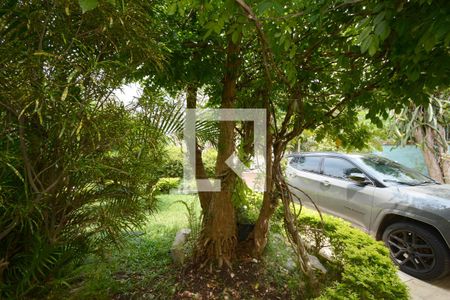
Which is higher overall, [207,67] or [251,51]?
[251,51]

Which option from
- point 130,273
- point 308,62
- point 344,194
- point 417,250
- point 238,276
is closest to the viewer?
point 308,62

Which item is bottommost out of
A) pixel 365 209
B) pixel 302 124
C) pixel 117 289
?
pixel 117 289

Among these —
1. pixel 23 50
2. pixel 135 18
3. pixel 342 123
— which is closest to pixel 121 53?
pixel 135 18

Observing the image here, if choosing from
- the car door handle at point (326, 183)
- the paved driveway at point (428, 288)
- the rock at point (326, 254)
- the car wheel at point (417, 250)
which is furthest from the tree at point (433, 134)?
the rock at point (326, 254)

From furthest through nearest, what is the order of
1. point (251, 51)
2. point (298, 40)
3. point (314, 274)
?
point (251, 51) < point (314, 274) < point (298, 40)

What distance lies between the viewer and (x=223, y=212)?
326cm

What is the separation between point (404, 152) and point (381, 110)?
361 inches

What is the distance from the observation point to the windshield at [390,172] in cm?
428

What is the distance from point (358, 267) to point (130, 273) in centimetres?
264

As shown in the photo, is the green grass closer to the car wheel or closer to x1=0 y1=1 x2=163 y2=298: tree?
x1=0 y1=1 x2=163 y2=298: tree

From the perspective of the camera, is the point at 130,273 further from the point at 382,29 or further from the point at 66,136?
the point at 382,29

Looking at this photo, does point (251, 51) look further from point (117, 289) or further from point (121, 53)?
point (117, 289)

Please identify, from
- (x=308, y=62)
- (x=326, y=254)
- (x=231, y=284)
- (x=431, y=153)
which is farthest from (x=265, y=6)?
(x=431, y=153)

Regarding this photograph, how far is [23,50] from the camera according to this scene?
1.41 metres
